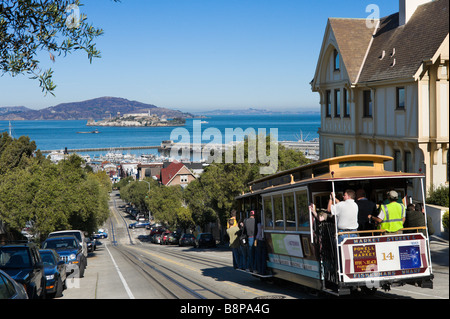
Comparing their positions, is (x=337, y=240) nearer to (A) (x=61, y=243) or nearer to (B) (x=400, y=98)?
(A) (x=61, y=243)

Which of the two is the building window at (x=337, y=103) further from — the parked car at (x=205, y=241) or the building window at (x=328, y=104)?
the parked car at (x=205, y=241)

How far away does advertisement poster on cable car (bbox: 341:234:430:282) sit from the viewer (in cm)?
1080

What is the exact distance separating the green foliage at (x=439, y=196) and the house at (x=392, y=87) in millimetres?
474

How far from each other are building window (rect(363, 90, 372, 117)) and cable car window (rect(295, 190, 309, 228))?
18.7 meters

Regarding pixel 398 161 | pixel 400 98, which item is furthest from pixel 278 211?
pixel 398 161

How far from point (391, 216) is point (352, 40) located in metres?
22.7

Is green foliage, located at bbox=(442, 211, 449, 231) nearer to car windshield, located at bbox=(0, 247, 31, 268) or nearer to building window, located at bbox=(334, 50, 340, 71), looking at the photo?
building window, located at bbox=(334, 50, 340, 71)

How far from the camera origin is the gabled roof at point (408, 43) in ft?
84.1

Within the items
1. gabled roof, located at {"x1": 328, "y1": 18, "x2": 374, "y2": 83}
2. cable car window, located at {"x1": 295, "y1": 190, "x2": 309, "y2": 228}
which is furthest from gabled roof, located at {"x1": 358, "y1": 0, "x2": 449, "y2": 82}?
cable car window, located at {"x1": 295, "y1": 190, "x2": 309, "y2": 228}

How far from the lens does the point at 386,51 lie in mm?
29672

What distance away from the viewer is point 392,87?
90.0ft

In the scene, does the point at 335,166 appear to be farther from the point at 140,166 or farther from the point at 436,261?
the point at 140,166

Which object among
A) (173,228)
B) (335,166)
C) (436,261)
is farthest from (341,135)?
(173,228)

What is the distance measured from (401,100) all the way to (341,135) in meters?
5.81
